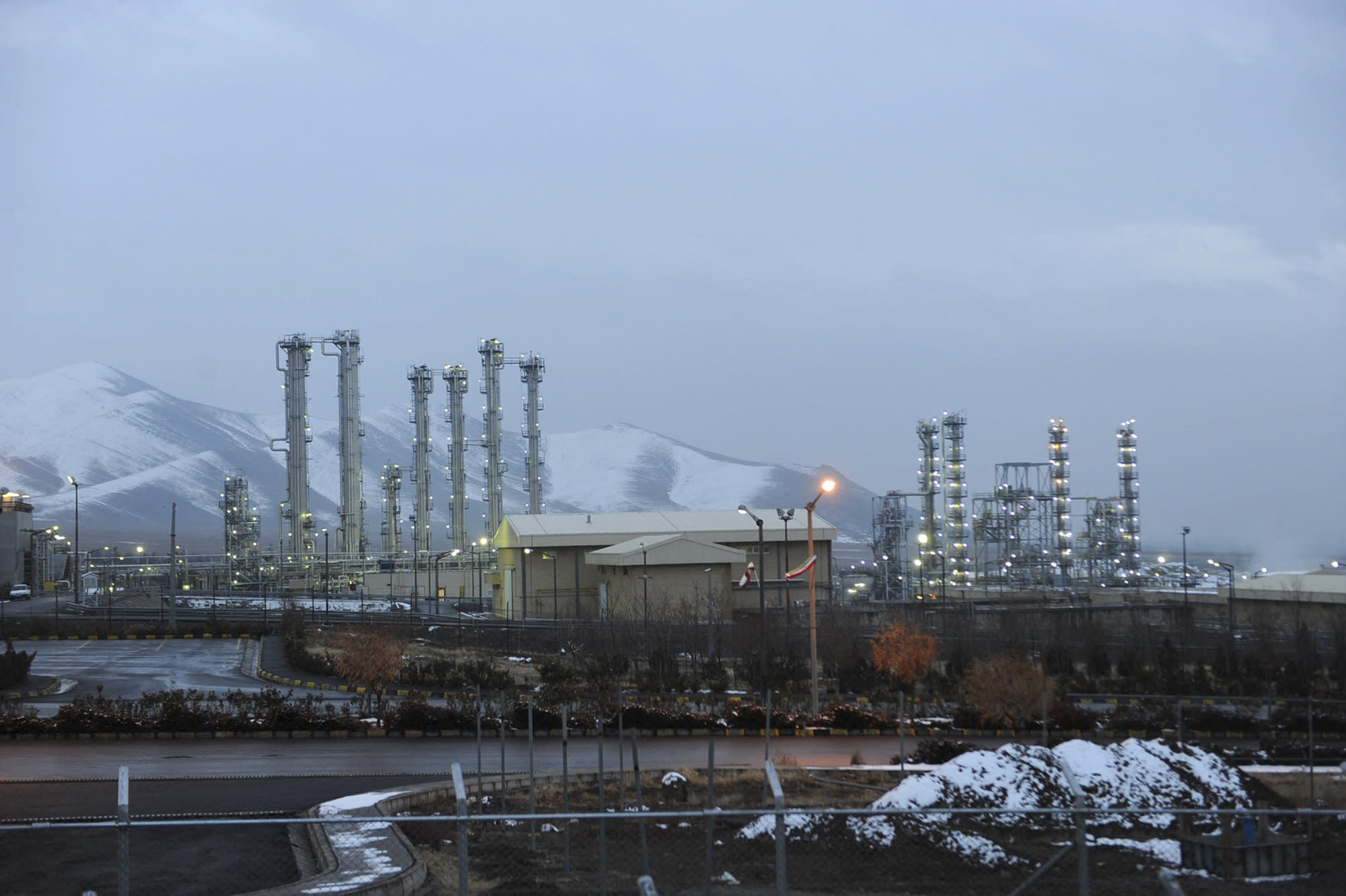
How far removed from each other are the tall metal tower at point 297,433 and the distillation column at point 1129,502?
57.2 meters

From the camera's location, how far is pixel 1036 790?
18391 millimetres

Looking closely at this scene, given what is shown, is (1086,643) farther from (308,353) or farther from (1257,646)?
(308,353)

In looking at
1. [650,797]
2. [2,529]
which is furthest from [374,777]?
[2,529]

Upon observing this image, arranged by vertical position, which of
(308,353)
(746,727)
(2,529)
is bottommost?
(746,727)

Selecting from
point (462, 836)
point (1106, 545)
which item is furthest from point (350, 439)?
point (462, 836)

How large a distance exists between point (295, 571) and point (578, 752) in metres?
64.9

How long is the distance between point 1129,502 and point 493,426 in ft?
153

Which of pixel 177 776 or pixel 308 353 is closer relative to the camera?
pixel 177 776

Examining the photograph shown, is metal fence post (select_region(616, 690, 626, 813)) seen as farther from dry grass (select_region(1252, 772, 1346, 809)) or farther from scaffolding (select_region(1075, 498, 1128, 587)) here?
scaffolding (select_region(1075, 498, 1128, 587))

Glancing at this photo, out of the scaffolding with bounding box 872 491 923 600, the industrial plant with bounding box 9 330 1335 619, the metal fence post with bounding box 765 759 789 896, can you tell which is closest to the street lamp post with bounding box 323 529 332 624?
the industrial plant with bounding box 9 330 1335 619

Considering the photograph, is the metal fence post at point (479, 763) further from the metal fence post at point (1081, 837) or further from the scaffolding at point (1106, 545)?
the scaffolding at point (1106, 545)

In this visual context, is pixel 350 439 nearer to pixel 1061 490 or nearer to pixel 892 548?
pixel 892 548

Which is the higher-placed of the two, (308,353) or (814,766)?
(308,353)

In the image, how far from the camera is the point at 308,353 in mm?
85312
